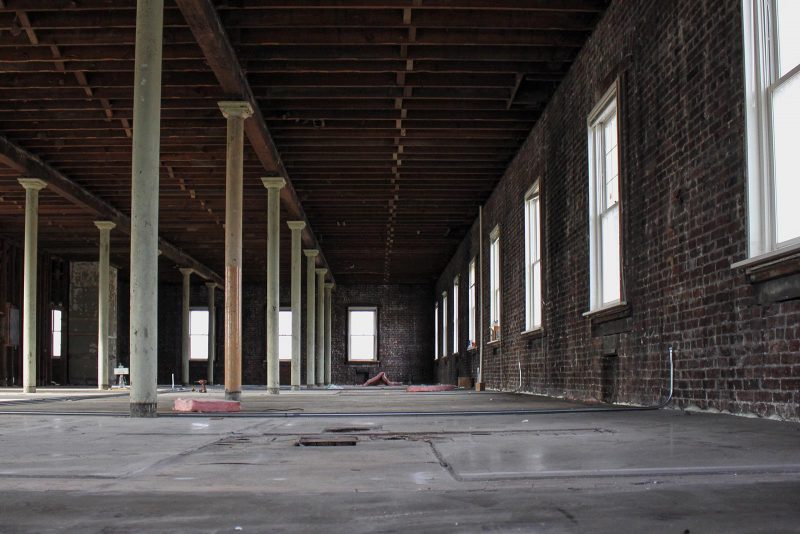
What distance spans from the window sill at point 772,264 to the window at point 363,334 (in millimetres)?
36876

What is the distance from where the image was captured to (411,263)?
35.7 m

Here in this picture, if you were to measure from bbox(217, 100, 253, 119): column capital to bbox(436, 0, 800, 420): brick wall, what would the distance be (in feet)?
16.9

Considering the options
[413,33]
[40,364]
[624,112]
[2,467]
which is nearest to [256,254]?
[40,364]

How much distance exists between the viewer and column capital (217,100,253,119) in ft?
45.3

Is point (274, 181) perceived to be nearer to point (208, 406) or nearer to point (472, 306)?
point (472, 306)

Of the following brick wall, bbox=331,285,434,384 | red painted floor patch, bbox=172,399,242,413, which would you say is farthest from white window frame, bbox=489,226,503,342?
brick wall, bbox=331,285,434,384

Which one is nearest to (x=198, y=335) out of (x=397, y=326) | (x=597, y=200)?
(x=397, y=326)

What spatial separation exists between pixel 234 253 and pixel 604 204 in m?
5.73

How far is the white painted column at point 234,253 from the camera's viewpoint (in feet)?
44.0

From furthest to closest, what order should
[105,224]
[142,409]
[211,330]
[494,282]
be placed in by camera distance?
[211,330], [105,224], [494,282], [142,409]

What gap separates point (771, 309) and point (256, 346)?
3817cm

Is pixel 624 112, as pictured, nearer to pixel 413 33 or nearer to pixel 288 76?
pixel 413 33

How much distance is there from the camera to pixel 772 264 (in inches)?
249

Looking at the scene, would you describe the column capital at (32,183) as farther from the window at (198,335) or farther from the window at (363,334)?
the window at (363,334)
